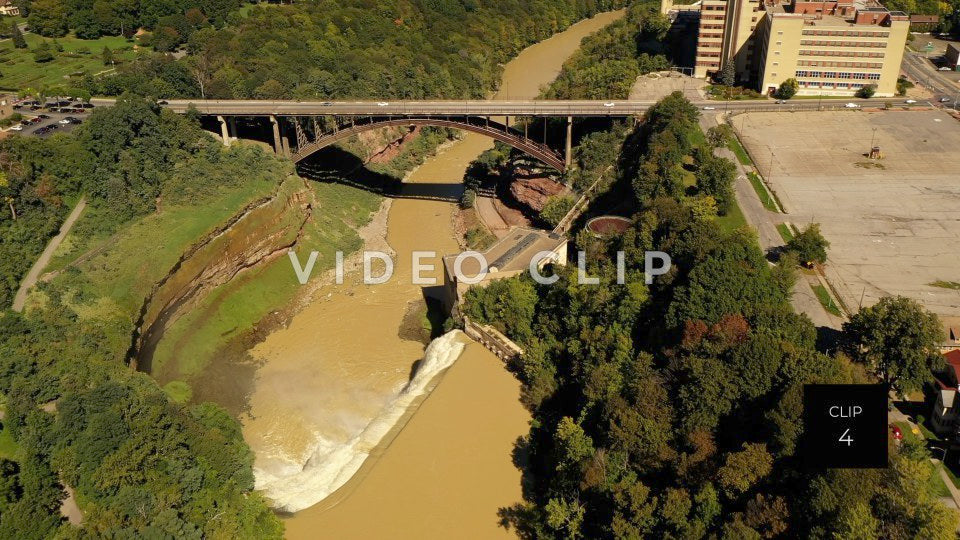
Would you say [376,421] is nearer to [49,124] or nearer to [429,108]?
[429,108]

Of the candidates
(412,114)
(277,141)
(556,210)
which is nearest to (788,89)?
(556,210)

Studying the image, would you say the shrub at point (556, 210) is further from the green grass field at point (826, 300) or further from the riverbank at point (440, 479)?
the riverbank at point (440, 479)

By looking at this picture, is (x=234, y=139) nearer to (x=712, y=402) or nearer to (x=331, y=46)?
(x=331, y=46)

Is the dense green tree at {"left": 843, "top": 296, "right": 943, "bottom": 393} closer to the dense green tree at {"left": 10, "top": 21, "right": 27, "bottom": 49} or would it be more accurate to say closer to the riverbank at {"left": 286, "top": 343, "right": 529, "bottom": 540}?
the riverbank at {"left": 286, "top": 343, "right": 529, "bottom": 540}

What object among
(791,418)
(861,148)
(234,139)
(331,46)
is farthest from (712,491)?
(331,46)

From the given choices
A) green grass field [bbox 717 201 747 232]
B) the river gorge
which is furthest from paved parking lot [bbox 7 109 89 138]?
green grass field [bbox 717 201 747 232]
